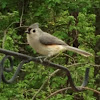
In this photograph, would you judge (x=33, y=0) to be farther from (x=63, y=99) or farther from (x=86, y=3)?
(x=63, y=99)

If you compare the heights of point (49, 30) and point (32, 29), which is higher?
point (32, 29)

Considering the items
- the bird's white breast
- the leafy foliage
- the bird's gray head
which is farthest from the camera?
the leafy foliage

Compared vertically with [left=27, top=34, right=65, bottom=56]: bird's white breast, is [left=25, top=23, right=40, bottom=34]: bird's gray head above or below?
above

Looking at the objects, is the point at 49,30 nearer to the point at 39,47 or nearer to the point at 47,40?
the point at 47,40

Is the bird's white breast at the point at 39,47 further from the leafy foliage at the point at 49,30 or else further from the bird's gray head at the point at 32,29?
the leafy foliage at the point at 49,30

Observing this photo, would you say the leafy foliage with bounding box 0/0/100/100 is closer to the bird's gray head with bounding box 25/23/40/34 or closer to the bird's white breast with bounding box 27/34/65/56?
the bird's white breast with bounding box 27/34/65/56

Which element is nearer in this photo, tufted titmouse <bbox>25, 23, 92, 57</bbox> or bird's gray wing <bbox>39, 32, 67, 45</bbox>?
tufted titmouse <bbox>25, 23, 92, 57</bbox>

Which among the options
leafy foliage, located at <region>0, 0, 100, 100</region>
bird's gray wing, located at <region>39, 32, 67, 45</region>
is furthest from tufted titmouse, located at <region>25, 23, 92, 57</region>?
leafy foliage, located at <region>0, 0, 100, 100</region>

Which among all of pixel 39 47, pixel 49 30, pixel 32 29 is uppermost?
pixel 32 29

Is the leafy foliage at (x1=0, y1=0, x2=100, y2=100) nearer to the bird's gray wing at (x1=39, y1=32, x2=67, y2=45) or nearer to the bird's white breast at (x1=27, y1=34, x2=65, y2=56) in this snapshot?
the bird's gray wing at (x1=39, y1=32, x2=67, y2=45)

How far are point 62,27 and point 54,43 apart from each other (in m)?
4.09

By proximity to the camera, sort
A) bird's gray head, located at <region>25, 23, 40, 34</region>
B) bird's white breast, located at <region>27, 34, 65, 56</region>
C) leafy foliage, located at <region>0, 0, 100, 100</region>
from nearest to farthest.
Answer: bird's gray head, located at <region>25, 23, 40, 34</region> → bird's white breast, located at <region>27, 34, 65, 56</region> → leafy foliage, located at <region>0, 0, 100, 100</region>

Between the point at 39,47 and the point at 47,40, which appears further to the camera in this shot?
the point at 47,40

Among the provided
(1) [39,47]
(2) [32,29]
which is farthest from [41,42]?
(2) [32,29]
